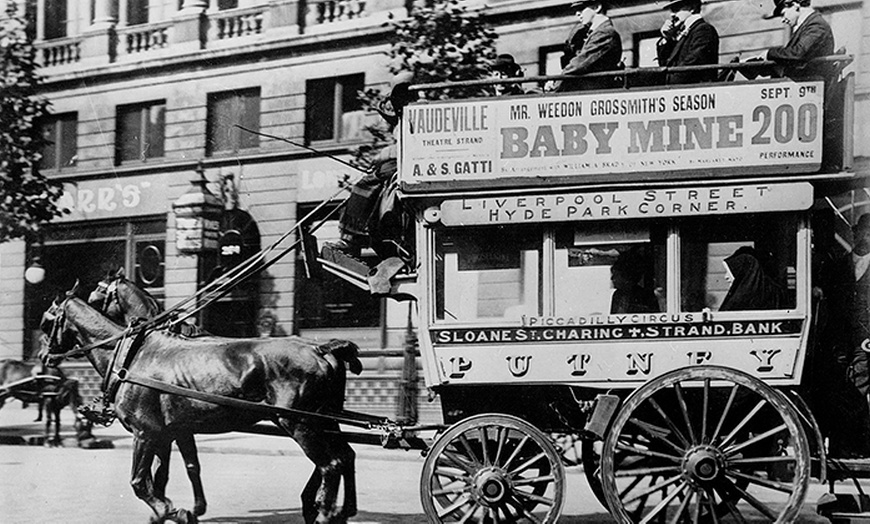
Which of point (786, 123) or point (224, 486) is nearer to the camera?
point (786, 123)

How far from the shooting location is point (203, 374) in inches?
272

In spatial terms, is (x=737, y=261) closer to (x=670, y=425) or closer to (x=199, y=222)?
(x=670, y=425)

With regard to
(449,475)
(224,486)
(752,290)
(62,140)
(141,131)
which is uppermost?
(141,131)

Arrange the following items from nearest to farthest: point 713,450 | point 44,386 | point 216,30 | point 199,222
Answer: point 713,450 < point 44,386 < point 199,222 < point 216,30

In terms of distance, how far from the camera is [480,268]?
619cm

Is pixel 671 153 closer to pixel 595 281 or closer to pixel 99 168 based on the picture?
pixel 595 281

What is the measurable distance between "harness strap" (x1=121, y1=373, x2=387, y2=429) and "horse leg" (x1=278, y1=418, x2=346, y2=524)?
3.8 inches

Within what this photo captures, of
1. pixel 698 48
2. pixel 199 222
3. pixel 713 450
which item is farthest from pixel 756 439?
pixel 199 222

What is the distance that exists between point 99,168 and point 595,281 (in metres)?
13.0

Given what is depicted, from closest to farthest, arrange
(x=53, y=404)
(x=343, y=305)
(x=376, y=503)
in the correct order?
(x=376, y=503) → (x=53, y=404) → (x=343, y=305)

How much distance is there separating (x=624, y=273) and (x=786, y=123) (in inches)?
51.9

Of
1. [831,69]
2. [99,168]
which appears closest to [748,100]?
[831,69]

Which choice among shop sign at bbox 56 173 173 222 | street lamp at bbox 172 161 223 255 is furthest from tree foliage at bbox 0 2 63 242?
shop sign at bbox 56 173 173 222

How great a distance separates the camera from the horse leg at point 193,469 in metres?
7.07
